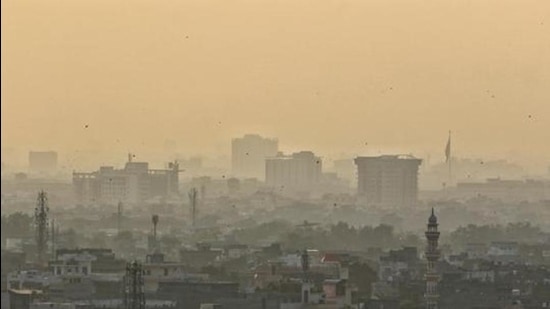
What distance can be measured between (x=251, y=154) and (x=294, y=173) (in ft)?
13.7

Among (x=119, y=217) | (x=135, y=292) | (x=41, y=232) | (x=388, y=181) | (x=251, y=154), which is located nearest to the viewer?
(x=135, y=292)

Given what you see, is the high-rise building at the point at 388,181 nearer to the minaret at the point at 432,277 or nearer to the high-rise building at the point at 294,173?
the high-rise building at the point at 294,173

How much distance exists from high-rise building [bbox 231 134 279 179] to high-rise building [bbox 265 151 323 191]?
0.34 metres

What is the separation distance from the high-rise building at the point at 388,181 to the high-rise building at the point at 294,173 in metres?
1.33

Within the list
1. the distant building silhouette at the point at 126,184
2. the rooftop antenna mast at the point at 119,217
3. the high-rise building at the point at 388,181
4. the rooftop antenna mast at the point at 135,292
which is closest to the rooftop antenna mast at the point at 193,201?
the distant building silhouette at the point at 126,184

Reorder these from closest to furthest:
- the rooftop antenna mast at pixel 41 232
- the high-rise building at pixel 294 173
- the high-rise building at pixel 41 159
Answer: the high-rise building at pixel 41 159 → the rooftop antenna mast at pixel 41 232 → the high-rise building at pixel 294 173

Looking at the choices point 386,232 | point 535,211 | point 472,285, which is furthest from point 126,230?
point 535,211

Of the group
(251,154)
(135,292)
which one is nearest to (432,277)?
(135,292)

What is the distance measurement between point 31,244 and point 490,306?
5571mm

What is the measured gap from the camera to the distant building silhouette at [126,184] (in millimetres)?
53031

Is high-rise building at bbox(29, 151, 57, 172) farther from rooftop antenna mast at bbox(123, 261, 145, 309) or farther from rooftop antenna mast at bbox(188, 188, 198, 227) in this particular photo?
rooftop antenna mast at bbox(188, 188, 198, 227)

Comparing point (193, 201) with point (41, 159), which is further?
point (193, 201)

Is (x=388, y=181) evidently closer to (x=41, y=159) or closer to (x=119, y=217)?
(x=119, y=217)

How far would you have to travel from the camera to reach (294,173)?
225ft
